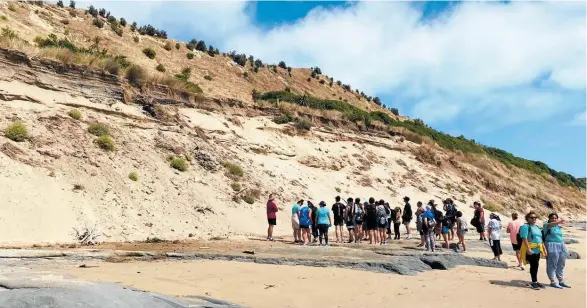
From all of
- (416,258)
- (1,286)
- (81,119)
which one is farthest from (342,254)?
(81,119)

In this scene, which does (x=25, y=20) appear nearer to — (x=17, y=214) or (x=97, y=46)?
(x=97, y=46)

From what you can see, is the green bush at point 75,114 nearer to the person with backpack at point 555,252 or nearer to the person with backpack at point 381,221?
the person with backpack at point 381,221

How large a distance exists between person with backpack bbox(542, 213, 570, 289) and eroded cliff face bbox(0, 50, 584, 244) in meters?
11.7

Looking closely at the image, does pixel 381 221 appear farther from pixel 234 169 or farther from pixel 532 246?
pixel 234 169

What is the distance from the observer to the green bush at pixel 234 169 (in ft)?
76.4

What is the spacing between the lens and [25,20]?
3300 cm

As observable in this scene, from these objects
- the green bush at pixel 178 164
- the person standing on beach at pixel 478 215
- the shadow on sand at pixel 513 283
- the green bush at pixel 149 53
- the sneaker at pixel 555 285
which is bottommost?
the shadow on sand at pixel 513 283

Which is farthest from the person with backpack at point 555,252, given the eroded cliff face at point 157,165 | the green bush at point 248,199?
the green bush at point 248,199

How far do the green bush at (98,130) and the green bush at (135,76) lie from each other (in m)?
5.35

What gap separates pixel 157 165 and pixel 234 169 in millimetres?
3905

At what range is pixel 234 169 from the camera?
23.4 meters

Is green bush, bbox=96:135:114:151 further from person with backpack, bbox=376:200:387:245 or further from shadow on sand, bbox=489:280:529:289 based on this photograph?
shadow on sand, bbox=489:280:529:289

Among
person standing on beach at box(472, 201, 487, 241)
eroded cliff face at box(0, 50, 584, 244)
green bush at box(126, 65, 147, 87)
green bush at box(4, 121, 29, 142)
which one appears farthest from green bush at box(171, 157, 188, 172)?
person standing on beach at box(472, 201, 487, 241)

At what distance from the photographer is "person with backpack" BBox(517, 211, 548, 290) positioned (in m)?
9.53
